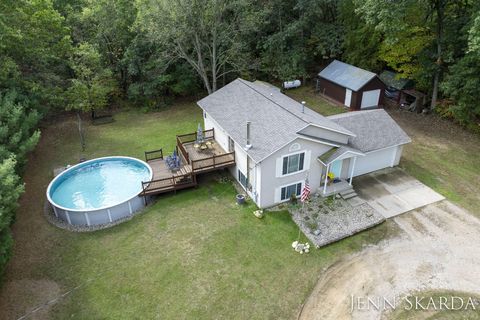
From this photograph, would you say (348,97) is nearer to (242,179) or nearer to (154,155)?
(242,179)

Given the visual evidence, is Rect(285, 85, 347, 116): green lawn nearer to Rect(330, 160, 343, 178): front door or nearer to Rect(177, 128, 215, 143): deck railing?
Rect(330, 160, 343, 178): front door

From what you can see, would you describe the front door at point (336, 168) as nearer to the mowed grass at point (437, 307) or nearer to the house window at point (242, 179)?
the house window at point (242, 179)

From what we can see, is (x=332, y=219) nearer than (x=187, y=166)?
Yes

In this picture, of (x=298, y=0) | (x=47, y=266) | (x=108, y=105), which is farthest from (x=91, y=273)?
(x=298, y=0)

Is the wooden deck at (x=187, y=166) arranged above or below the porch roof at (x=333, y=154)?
below

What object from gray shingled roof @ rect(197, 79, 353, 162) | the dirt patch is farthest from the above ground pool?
the dirt patch

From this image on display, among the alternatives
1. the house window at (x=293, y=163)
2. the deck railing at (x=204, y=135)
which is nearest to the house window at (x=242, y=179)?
the house window at (x=293, y=163)

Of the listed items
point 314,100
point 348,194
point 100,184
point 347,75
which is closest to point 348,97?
point 347,75
